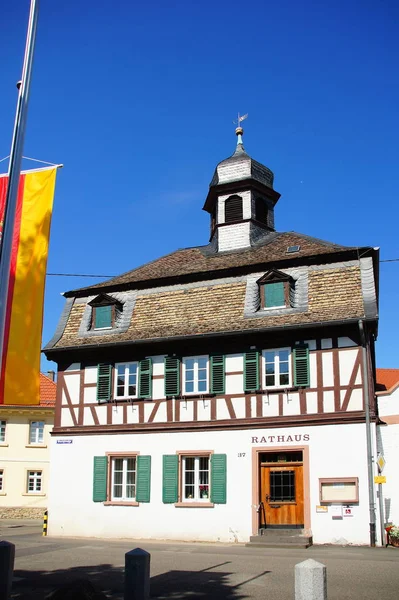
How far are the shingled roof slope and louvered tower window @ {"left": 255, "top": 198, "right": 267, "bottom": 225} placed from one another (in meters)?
0.75

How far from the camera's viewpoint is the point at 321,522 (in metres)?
18.2

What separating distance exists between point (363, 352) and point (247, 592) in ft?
30.7

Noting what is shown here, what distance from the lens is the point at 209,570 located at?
13.2m

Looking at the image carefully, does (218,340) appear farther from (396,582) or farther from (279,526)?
(396,582)

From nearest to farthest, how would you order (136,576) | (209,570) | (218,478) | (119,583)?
1. (136,576)
2. (119,583)
3. (209,570)
4. (218,478)

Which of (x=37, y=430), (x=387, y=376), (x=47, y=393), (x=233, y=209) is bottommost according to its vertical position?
(x=37, y=430)

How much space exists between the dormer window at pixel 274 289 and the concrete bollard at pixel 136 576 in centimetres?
1241

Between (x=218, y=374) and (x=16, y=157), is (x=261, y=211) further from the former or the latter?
(x=16, y=157)

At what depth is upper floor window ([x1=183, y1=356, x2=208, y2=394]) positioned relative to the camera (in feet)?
68.0

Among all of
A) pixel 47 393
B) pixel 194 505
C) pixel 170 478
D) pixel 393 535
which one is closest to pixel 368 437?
pixel 393 535

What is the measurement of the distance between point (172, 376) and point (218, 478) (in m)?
3.42

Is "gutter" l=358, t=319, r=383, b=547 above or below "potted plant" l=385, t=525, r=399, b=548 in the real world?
above

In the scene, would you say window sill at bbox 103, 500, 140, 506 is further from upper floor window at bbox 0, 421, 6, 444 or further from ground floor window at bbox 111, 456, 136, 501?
upper floor window at bbox 0, 421, 6, 444

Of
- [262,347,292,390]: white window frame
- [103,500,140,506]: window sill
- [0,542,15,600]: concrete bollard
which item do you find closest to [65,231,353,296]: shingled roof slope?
[262,347,292,390]: white window frame
